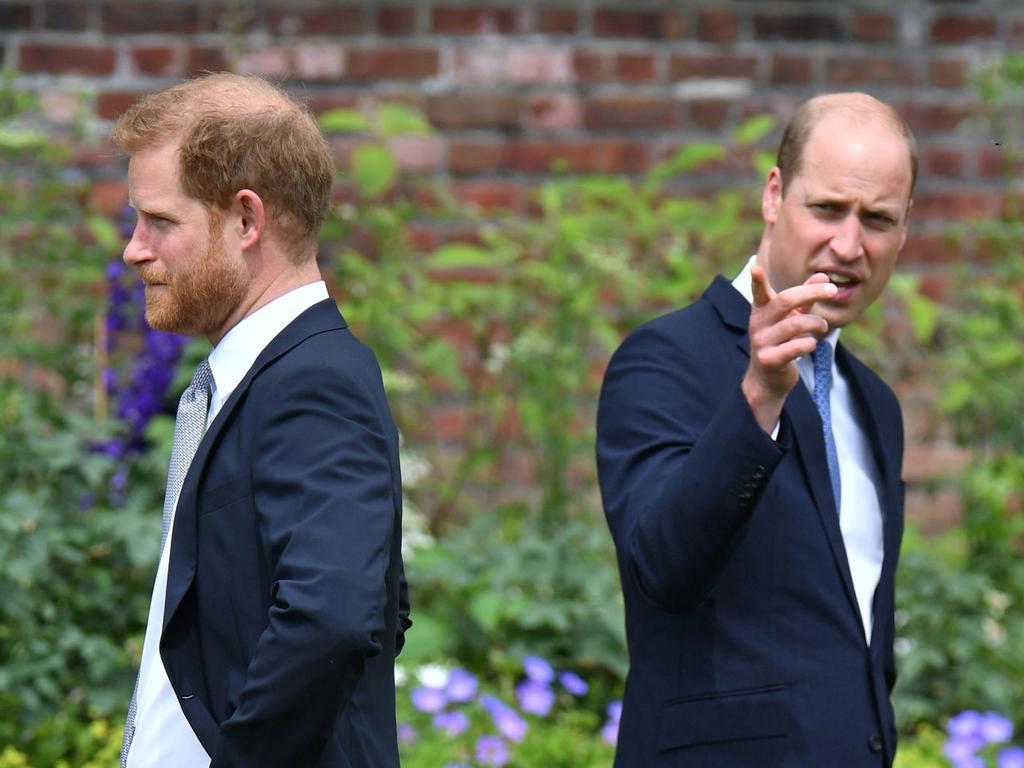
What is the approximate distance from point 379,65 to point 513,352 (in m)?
1.14

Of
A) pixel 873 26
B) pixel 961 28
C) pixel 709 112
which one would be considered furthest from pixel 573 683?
pixel 961 28

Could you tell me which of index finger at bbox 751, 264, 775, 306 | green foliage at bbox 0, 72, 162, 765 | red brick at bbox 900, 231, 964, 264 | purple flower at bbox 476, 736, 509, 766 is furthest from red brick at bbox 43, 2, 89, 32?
index finger at bbox 751, 264, 775, 306

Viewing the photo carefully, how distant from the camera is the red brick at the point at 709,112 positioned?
16.8 feet

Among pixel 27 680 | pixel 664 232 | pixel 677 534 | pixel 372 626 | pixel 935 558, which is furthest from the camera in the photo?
pixel 664 232

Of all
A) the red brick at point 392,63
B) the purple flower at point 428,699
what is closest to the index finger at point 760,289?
the purple flower at point 428,699

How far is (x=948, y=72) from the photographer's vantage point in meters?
5.19

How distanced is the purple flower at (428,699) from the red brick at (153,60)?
7.35 feet

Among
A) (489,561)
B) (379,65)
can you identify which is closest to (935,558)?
(489,561)

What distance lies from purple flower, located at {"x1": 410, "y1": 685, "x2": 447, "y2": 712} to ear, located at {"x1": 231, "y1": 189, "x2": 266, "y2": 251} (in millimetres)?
1911

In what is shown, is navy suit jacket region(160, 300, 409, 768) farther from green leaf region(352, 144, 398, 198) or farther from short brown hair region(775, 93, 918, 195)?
green leaf region(352, 144, 398, 198)

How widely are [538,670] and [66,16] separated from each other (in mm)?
2600

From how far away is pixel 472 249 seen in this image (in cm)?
470

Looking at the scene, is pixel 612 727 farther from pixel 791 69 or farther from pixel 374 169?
pixel 791 69

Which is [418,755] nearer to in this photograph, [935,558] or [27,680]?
[27,680]
